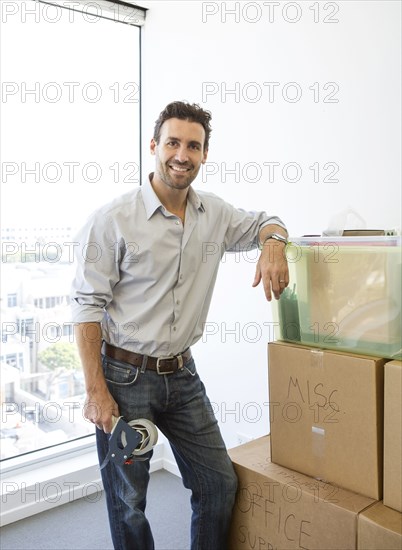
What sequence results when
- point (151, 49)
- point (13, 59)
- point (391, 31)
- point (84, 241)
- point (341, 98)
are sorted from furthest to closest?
point (151, 49) < point (13, 59) < point (341, 98) < point (391, 31) < point (84, 241)

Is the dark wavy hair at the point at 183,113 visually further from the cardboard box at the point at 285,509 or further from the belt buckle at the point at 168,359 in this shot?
the cardboard box at the point at 285,509

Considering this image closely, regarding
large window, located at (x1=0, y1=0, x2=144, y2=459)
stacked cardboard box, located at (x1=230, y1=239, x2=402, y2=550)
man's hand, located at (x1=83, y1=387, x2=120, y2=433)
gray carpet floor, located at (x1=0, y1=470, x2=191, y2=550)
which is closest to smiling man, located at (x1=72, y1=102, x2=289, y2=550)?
man's hand, located at (x1=83, y1=387, x2=120, y2=433)

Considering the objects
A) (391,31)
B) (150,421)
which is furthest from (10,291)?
(391,31)

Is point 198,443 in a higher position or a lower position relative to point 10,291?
lower

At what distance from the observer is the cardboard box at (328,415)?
1373 millimetres

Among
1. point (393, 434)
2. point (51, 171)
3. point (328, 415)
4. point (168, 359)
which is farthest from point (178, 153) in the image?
point (51, 171)

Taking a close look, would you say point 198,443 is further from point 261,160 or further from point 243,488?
→ point 261,160

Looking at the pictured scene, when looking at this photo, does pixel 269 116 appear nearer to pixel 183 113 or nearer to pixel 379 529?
pixel 183 113

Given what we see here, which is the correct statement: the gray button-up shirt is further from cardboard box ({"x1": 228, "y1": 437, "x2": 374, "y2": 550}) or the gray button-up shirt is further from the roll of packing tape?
cardboard box ({"x1": 228, "y1": 437, "x2": 374, "y2": 550})

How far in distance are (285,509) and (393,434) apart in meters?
0.37

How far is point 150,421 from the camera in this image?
160 cm

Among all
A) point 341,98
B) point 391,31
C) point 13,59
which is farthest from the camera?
point 13,59

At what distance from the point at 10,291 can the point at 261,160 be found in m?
1.26

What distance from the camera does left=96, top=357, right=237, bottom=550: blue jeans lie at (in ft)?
5.28
